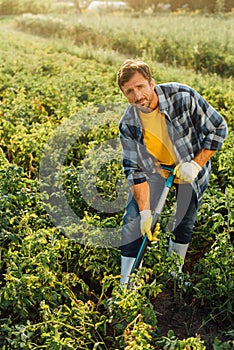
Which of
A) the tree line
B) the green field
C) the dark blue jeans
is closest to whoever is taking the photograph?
the green field

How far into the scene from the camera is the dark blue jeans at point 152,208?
313cm

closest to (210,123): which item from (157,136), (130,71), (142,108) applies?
(157,136)

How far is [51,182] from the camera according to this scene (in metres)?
4.24

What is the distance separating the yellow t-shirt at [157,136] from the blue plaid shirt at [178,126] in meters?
0.03

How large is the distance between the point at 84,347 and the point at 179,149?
1.25m

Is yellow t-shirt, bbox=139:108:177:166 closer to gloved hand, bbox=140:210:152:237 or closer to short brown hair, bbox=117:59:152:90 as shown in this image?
short brown hair, bbox=117:59:152:90

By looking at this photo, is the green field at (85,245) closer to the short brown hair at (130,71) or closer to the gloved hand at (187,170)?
the gloved hand at (187,170)

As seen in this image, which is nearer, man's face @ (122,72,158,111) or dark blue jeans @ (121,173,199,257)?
man's face @ (122,72,158,111)

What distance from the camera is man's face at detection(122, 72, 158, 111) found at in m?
2.78

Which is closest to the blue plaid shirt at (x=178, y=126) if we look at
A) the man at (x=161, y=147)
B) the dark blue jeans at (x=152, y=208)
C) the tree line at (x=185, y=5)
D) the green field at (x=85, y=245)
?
the man at (x=161, y=147)

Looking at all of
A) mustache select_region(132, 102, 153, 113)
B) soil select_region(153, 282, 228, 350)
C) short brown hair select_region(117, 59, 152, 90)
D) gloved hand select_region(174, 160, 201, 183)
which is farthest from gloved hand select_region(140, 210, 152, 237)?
short brown hair select_region(117, 59, 152, 90)

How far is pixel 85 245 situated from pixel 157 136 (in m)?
0.83

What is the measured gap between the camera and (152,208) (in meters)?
3.27

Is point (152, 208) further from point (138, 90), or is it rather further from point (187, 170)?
point (138, 90)
